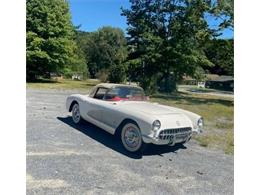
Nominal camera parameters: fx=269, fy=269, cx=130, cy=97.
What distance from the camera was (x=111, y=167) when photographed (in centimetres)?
416

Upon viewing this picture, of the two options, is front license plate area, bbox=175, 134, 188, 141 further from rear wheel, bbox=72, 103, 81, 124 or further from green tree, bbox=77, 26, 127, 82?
green tree, bbox=77, 26, 127, 82

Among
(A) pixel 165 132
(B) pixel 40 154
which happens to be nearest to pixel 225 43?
(A) pixel 165 132

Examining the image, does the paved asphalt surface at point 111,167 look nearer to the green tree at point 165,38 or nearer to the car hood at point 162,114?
the car hood at point 162,114

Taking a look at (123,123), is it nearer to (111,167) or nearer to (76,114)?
(111,167)

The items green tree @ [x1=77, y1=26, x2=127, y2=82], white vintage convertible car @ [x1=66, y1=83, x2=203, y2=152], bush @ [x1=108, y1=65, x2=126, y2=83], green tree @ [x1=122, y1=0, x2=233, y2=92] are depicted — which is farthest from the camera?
green tree @ [x1=122, y1=0, x2=233, y2=92]

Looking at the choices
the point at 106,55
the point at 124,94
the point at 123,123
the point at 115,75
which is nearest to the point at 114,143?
the point at 123,123

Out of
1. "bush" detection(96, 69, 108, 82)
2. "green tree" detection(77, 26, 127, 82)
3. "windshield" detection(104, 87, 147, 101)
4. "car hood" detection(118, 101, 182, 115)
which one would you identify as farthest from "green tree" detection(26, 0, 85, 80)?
"car hood" detection(118, 101, 182, 115)

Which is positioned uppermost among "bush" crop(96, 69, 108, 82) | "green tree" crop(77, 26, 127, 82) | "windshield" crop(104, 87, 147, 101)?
"green tree" crop(77, 26, 127, 82)

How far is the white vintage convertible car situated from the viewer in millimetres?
4754

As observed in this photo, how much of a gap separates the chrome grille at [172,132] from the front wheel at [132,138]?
0.39 metres

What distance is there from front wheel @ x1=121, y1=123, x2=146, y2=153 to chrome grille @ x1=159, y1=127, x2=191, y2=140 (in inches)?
15.4
